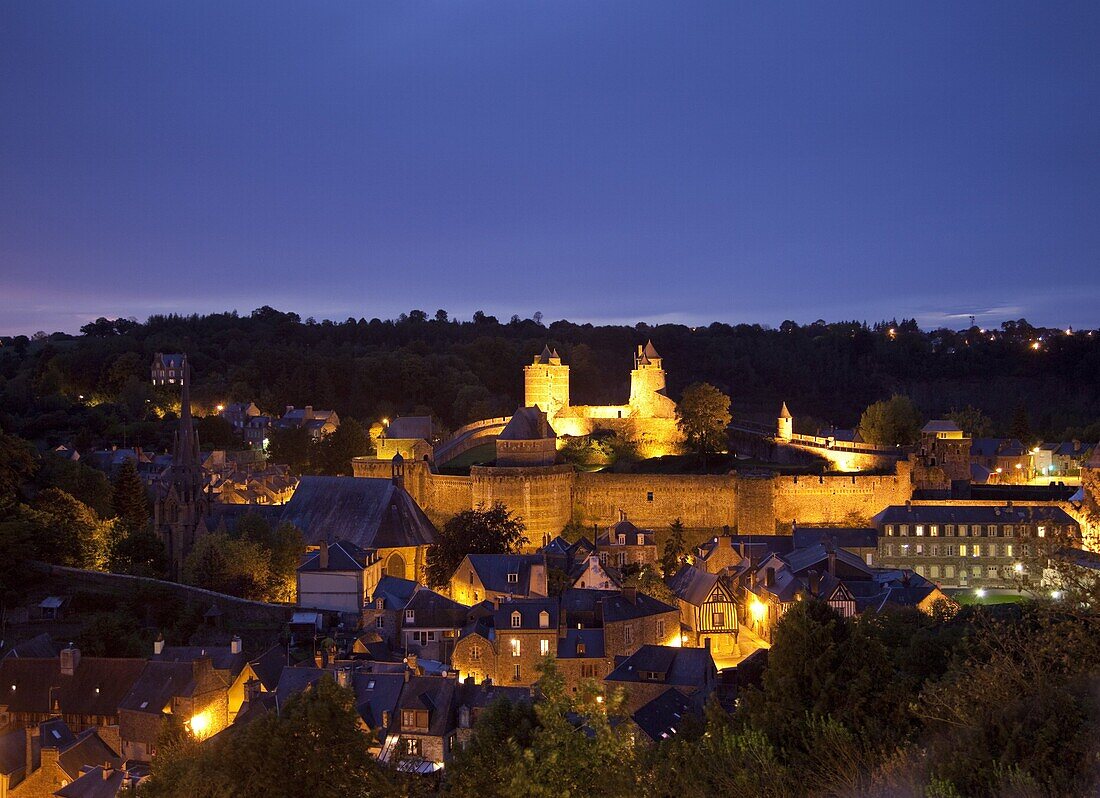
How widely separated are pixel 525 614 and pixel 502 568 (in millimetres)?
5838

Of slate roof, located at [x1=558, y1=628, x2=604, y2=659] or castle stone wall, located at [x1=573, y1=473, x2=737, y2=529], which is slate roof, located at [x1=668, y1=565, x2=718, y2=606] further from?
castle stone wall, located at [x1=573, y1=473, x2=737, y2=529]

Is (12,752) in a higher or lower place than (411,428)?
lower

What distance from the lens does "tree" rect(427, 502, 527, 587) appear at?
36.3 m

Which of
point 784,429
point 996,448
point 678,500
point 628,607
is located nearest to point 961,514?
point 678,500

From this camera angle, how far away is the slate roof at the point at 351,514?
38.9m

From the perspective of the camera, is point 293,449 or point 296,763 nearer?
point 296,763

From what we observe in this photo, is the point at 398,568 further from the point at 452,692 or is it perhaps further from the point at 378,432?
the point at 378,432

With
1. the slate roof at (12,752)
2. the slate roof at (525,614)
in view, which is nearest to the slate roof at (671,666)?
the slate roof at (525,614)

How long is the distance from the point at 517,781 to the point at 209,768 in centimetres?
636

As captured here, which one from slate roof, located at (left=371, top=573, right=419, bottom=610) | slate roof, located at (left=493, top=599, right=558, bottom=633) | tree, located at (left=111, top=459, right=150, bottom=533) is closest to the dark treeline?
tree, located at (left=111, top=459, right=150, bottom=533)

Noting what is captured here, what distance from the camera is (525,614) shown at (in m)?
27.4

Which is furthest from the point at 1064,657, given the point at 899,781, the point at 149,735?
the point at 149,735

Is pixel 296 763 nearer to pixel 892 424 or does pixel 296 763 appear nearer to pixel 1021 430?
pixel 892 424

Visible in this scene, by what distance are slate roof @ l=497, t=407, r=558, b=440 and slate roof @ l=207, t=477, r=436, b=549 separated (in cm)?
536
